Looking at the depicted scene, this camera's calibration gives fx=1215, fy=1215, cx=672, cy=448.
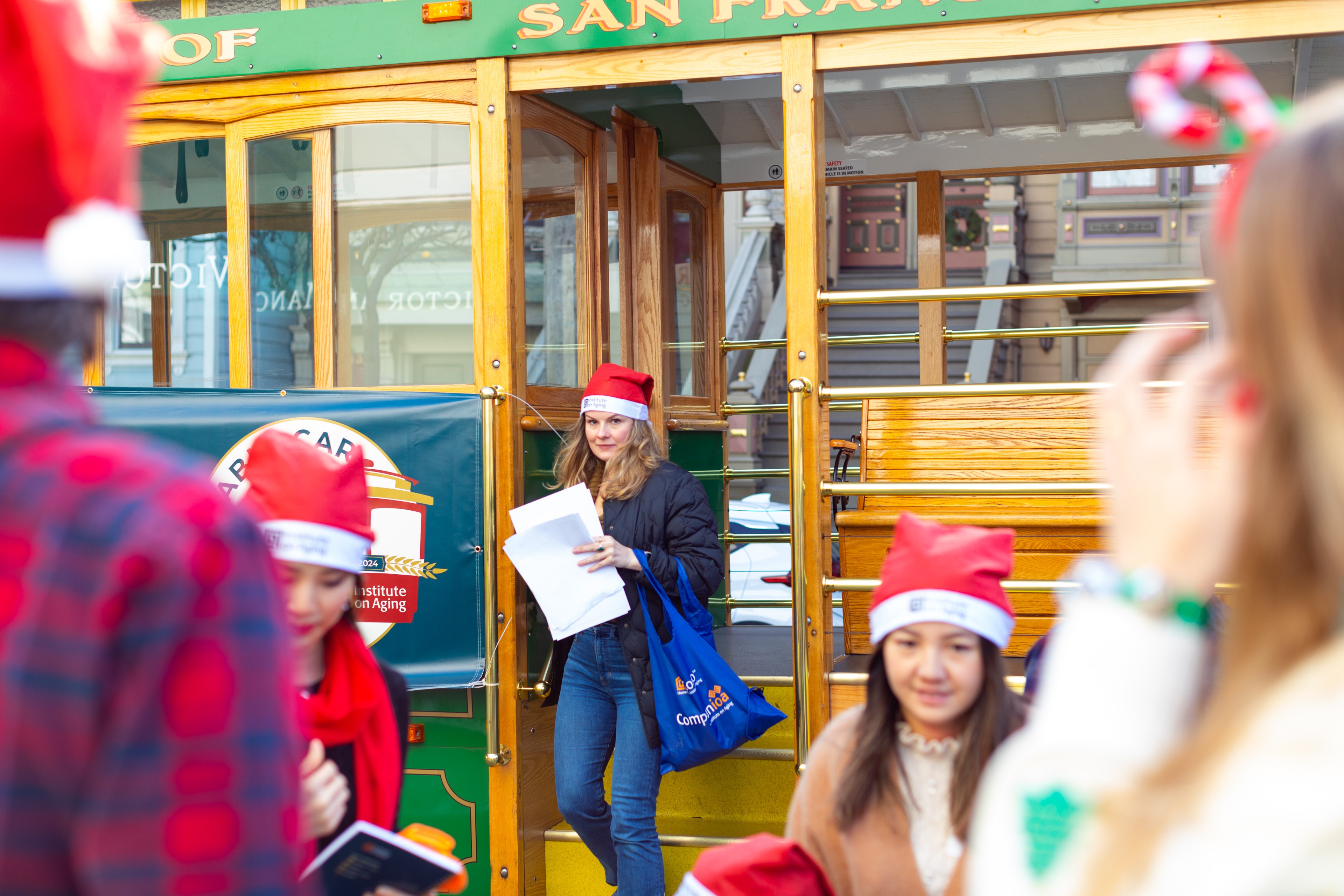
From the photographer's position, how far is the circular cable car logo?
398cm

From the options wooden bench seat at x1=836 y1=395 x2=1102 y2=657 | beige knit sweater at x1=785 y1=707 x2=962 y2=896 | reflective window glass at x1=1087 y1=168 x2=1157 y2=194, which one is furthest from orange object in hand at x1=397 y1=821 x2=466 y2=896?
reflective window glass at x1=1087 y1=168 x2=1157 y2=194

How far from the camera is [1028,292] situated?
A: 12.9ft

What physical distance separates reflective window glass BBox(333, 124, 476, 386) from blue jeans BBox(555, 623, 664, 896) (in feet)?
3.69

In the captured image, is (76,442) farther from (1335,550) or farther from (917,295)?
(917,295)

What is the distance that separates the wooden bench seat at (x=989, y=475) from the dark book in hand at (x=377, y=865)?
2.54 metres

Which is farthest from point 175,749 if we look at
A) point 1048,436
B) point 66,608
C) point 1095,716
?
point 1048,436

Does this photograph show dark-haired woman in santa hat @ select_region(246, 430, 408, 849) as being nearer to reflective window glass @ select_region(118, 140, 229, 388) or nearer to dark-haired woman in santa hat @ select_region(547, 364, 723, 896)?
dark-haired woman in santa hat @ select_region(547, 364, 723, 896)

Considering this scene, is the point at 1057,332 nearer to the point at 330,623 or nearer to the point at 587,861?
the point at 587,861

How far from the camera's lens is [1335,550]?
81cm

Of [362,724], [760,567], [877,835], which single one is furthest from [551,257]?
[760,567]

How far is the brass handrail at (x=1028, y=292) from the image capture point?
→ 11.7ft

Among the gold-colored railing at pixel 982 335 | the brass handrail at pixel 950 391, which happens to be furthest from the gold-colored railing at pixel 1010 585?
the gold-colored railing at pixel 982 335

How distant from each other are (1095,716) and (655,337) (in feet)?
14.6

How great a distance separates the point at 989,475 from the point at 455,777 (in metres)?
2.19
